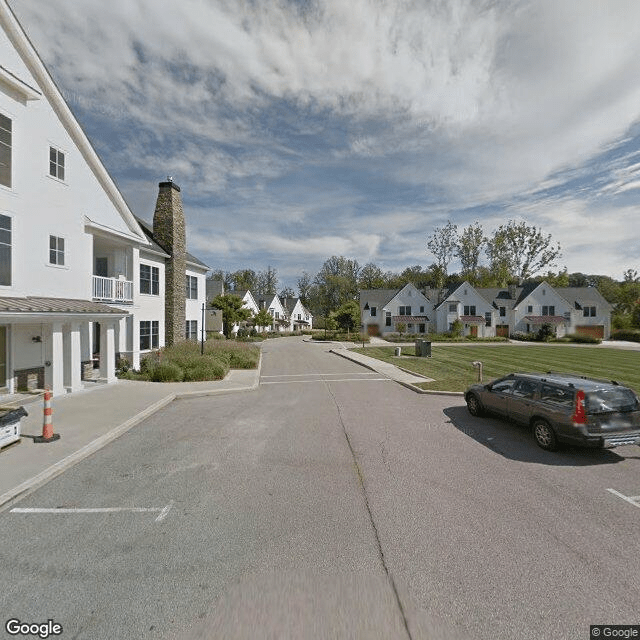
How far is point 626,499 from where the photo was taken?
5.24 m

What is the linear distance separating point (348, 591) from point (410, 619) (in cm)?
62

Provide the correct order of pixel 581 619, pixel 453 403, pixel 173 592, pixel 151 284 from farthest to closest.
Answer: pixel 151 284
pixel 453 403
pixel 173 592
pixel 581 619

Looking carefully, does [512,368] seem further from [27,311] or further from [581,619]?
[27,311]

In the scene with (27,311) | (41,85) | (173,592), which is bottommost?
(173,592)

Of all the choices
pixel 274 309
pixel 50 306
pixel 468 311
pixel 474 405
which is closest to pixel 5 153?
pixel 50 306

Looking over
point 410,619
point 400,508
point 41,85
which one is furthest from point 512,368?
point 41,85

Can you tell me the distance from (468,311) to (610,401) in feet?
159

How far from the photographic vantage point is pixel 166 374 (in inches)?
582

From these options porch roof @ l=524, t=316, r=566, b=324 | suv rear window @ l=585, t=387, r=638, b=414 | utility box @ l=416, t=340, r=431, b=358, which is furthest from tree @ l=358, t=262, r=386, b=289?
suv rear window @ l=585, t=387, r=638, b=414

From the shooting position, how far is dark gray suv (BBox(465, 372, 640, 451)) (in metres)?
6.64

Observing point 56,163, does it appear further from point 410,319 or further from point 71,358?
point 410,319

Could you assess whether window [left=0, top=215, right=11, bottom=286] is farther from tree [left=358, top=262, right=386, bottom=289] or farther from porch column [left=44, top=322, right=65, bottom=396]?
tree [left=358, top=262, right=386, bottom=289]

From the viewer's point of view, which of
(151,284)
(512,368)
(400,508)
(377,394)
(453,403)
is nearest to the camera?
(400,508)

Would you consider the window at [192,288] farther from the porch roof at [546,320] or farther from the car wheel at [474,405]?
the porch roof at [546,320]
